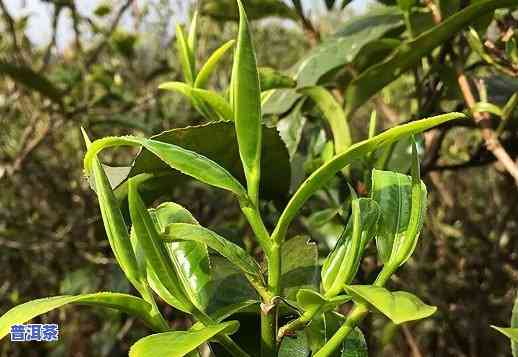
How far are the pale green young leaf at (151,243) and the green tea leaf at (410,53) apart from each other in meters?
0.45

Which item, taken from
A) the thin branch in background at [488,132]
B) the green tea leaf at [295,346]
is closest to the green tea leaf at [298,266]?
the green tea leaf at [295,346]

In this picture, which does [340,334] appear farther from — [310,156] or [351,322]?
[310,156]

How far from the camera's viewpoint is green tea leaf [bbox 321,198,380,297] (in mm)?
426

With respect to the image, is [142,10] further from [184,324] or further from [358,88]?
[358,88]

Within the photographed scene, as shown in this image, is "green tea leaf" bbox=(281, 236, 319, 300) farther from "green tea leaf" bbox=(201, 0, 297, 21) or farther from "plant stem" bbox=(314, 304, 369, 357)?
"green tea leaf" bbox=(201, 0, 297, 21)

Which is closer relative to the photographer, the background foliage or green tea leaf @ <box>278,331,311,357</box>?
green tea leaf @ <box>278,331,311,357</box>

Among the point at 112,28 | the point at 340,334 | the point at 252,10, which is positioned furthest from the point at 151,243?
the point at 112,28

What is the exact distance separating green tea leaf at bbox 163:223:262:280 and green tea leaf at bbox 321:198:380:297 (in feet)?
0.16

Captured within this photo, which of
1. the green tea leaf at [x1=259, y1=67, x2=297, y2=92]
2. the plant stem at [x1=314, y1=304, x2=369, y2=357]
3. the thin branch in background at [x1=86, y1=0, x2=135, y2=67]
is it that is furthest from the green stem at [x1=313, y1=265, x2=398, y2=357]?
the thin branch in background at [x1=86, y1=0, x2=135, y2=67]

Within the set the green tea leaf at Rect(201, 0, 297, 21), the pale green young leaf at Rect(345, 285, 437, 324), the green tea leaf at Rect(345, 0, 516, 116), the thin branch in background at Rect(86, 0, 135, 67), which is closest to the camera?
the pale green young leaf at Rect(345, 285, 437, 324)

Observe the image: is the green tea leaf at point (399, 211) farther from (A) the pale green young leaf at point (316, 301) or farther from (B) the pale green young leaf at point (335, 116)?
(B) the pale green young leaf at point (335, 116)

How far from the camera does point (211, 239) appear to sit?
1.34 feet

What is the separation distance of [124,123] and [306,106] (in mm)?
1006

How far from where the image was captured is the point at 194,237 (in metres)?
0.41
